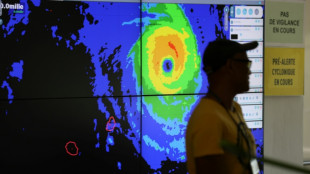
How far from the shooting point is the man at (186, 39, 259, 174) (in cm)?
139

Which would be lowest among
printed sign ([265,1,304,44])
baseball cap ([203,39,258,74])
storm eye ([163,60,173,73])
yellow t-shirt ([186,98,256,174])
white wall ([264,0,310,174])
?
white wall ([264,0,310,174])

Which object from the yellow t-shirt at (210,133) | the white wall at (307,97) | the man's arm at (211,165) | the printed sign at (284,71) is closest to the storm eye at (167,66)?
the printed sign at (284,71)

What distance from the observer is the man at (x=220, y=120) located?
4.56 feet

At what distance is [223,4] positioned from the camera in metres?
3.76

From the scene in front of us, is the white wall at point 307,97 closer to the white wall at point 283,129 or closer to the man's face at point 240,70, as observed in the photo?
the white wall at point 283,129

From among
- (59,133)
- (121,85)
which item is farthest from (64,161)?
(121,85)

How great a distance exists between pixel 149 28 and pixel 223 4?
0.77 metres

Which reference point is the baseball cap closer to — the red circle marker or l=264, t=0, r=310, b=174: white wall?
the red circle marker

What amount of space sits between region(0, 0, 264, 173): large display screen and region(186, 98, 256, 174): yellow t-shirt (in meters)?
1.93

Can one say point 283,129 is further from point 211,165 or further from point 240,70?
point 211,165

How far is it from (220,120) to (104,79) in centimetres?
206

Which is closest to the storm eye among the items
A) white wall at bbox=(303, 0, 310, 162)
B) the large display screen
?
the large display screen

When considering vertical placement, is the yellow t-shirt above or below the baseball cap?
below

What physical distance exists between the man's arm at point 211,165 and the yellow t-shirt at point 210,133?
1 cm
